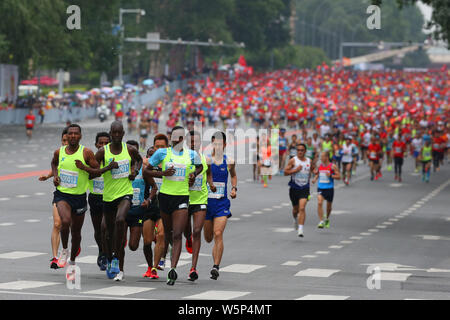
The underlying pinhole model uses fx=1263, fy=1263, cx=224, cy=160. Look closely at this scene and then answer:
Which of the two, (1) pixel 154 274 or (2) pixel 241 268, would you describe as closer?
(1) pixel 154 274

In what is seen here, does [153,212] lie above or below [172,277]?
above

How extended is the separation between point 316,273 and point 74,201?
11.2ft

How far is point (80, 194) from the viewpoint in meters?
14.5

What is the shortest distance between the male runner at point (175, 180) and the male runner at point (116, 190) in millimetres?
255

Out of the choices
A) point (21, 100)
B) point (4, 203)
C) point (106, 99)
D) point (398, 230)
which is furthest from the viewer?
point (106, 99)

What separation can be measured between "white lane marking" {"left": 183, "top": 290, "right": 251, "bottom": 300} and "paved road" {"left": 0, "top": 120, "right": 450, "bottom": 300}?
12 millimetres

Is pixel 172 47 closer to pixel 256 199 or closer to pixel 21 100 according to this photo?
pixel 21 100

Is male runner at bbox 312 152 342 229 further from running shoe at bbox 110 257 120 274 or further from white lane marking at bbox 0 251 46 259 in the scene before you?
running shoe at bbox 110 257 120 274

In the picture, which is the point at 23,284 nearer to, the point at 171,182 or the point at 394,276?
the point at 171,182

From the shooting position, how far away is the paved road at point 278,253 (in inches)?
526

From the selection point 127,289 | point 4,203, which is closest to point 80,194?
point 127,289

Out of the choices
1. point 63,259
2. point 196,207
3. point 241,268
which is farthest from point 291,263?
point 63,259

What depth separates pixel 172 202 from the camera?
1388 cm
